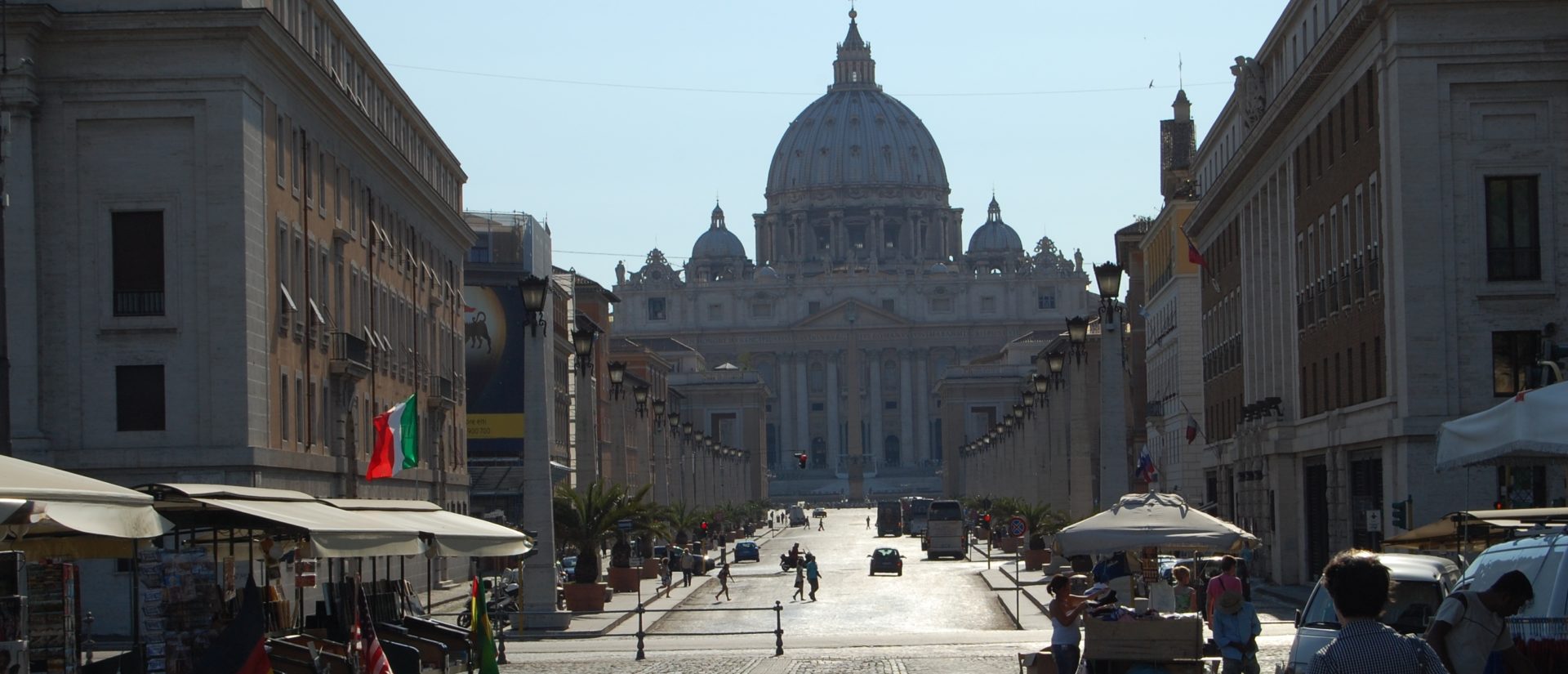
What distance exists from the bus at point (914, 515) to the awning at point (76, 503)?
11197 cm

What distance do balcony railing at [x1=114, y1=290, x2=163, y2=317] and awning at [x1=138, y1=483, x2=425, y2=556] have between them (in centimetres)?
1767

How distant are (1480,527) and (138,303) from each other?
86.1ft

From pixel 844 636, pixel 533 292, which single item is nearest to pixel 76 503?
pixel 533 292

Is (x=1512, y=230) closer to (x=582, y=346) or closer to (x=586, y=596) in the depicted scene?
(x=582, y=346)

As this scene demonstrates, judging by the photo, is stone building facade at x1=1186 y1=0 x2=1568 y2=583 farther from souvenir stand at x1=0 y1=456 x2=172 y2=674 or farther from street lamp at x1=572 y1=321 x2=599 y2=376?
souvenir stand at x1=0 y1=456 x2=172 y2=674

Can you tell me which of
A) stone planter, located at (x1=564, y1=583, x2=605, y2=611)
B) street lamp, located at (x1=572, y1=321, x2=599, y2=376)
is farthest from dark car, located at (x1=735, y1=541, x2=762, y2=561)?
street lamp, located at (x1=572, y1=321, x2=599, y2=376)

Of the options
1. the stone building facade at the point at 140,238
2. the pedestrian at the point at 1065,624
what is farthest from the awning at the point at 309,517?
the stone building facade at the point at 140,238

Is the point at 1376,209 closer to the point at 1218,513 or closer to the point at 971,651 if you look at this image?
the point at 971,651

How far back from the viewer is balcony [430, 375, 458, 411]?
64250mm

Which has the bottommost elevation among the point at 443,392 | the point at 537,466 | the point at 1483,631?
the point at 1483,631

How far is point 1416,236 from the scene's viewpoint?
40094 millimetres

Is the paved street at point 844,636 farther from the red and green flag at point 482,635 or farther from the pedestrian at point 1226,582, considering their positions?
the red and green flag at point 482,635

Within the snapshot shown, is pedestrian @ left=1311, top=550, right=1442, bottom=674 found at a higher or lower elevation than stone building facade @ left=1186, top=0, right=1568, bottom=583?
lower

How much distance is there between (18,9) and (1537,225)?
85.4 ft
